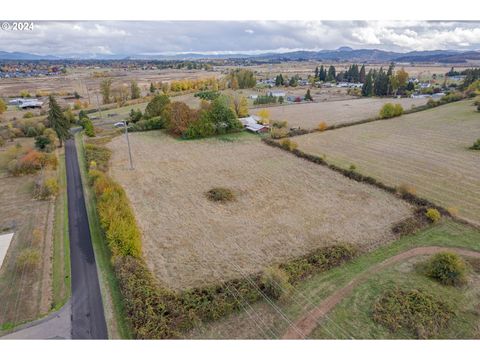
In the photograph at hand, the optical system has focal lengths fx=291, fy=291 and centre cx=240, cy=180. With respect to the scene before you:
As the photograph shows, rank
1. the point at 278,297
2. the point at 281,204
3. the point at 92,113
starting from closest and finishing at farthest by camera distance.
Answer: the point at 278,297 → the point at 281,204 → the point at 92,113

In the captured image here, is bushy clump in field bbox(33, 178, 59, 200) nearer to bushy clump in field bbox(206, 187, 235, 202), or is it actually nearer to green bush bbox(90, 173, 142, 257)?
green bush bbox(90, 173, 142, 257)

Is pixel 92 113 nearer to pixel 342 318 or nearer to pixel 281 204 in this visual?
pixel 281 204

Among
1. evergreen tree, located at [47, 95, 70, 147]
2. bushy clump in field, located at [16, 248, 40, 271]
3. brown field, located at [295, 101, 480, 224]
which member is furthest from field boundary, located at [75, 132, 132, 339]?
brown field, located at [295, 101, 480, 224]

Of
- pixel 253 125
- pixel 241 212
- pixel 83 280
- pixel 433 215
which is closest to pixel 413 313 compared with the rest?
pixel 433 215

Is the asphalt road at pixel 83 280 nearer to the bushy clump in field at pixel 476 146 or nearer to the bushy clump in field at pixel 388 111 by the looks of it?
the bushy clump in field at pixel 476 146

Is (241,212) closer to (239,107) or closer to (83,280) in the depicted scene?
(83,280)

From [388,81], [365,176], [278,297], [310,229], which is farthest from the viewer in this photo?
[388,81]

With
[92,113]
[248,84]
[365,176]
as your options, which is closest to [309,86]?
[248,84]
